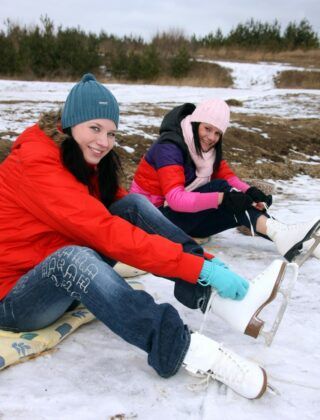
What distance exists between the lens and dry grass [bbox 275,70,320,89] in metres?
17.5

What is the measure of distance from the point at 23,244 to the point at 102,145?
52cm

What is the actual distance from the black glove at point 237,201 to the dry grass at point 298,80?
51.8 feet

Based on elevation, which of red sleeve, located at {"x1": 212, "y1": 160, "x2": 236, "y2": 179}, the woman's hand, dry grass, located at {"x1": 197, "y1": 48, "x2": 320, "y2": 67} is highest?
dry grass, located at {"x1": 197, "y1": 48, "x2": 320, "y2": 67}

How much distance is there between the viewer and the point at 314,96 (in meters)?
13.5

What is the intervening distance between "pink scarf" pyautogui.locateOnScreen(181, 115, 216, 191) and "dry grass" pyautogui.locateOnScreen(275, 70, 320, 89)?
15513 mm

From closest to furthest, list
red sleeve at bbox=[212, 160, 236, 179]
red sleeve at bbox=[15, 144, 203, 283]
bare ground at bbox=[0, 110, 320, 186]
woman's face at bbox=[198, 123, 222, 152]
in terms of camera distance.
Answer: red sleeve at bbox=[15, 144, 203, 283], woman's face at bbox=[198, 123, 222, 152], red sleeve at bbox=[212, 160, 236, 179], bare ground at bbox=[0, 110, 320, 186]

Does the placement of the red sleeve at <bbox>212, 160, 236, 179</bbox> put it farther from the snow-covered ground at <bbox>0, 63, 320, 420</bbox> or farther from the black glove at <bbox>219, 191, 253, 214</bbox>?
the snow-covered ground at <bbox>0, 63, 320, 420</bbox>

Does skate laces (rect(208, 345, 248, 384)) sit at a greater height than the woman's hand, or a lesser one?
lesser

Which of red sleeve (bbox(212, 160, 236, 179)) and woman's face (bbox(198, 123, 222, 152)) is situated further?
red sleeve (bbox(212, 160, 236, 179))

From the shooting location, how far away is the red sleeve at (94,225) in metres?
1.76

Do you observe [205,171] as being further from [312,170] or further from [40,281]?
[312,170]

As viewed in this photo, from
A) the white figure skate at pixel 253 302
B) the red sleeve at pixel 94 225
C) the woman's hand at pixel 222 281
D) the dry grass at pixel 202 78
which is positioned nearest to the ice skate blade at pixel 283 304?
the white figure skate at pixel 253 302

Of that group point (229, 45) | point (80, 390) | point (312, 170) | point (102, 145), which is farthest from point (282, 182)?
point (229, 45)

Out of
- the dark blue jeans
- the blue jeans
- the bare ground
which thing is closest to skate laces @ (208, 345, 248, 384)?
the blue jeans
